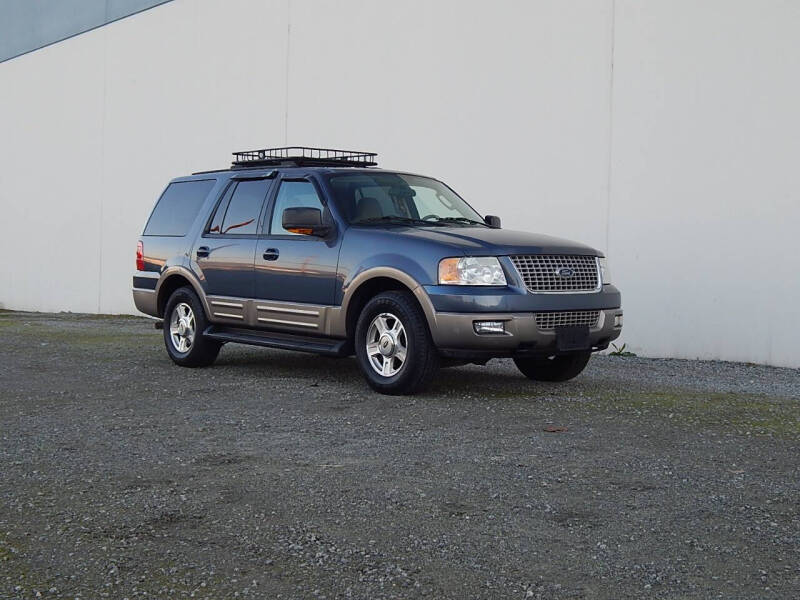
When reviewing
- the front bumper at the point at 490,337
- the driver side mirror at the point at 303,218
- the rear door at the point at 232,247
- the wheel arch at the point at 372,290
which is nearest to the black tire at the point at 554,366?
the front bumper at the point at 490,337

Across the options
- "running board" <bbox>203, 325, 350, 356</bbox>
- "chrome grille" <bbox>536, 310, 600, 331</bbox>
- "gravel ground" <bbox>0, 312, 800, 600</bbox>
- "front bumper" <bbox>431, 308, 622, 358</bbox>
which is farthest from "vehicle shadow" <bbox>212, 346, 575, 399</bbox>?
"chrome grille" <bbox>536, 310, 600, 331</bbox>

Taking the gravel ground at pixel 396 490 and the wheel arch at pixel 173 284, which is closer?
the gravel ground at pixel 396 490

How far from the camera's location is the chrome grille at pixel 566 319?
792cm

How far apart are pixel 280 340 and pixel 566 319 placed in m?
2.57

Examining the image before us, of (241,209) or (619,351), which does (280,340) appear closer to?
(241,209)

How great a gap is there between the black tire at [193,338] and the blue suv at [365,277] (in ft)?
0.05

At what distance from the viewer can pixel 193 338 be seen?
10102mm

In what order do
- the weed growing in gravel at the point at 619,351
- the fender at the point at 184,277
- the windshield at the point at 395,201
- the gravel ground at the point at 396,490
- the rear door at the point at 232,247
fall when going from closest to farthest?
the gravel ground at the point at 396,490
the windshield at the point at 395,201
the rear door at the point at 232,247
the fender at the point at 184,277
the weed growing in gravel at the point at 619,351

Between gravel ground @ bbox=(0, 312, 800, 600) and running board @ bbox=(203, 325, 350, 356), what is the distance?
35cm

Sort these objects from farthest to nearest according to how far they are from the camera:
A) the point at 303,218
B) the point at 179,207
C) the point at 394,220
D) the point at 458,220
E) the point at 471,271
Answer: the point at 179,207
the point at 458,220
the point at 394,220
the point at 303,218
the point at 471,271

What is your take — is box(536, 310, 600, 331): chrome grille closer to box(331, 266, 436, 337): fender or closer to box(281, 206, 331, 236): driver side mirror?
box(331, 266, 436, 337): fender

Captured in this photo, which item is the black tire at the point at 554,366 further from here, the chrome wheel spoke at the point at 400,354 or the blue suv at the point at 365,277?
the chrome wheel spoke at the point at 400,354

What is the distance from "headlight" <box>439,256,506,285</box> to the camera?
25.8 feet

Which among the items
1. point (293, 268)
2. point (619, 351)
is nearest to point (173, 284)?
point (293, 268)
